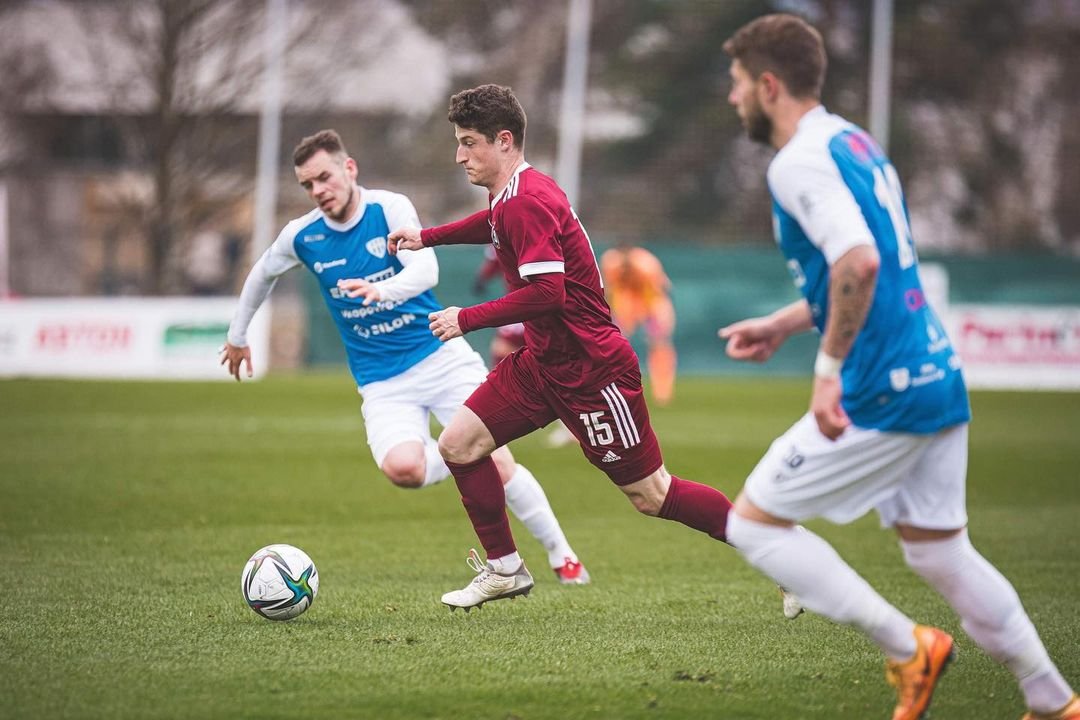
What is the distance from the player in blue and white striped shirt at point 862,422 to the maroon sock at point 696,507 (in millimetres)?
1619

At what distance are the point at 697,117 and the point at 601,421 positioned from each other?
80.1 ft

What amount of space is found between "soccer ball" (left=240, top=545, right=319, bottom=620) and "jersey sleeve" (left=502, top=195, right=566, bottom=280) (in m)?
1.68

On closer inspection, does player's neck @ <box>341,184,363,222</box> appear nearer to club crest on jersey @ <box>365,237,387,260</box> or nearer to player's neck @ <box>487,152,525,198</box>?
club crest on jersey @ <box>365,237,387,260</box>

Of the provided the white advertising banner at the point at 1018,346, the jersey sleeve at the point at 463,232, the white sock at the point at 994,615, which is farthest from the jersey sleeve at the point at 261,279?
the white advertising banner at the point at 1018,346

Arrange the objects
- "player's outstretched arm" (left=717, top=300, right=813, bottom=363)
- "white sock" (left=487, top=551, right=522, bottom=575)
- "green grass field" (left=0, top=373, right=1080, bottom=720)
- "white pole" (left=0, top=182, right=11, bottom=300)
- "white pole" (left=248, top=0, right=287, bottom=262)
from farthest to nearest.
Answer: "white pole" (left=248, top=0, right=287, bottom=262) < "white pole" (left=0, top=182, right=11, bottom=300) < "white sock" (left=487, top=551, right=522, bottom=575) < "green grass field" (left=0, top=373, right=1080, bottom=720) < "player's outstretched arm" (left=717, top=300, right=813, bottom=363)

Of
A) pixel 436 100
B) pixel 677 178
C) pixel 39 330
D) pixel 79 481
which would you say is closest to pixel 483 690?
pixel 79 481

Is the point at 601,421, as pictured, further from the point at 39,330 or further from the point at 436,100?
the point at 436,100

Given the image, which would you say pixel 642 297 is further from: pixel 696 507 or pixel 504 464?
pixel 696 507

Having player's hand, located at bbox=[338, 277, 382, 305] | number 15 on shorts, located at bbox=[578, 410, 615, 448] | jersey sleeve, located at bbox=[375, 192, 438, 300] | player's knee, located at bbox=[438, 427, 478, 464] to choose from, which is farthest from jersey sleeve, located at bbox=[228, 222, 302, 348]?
number 15 on shorts, located at bbox=[578, 410, 615, 448]

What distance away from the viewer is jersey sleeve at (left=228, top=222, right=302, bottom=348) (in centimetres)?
713

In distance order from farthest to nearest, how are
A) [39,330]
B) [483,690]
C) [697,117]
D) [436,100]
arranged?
[436,100], [697,117], [39,330], [483,690]

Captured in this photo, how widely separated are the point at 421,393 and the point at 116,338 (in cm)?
1647

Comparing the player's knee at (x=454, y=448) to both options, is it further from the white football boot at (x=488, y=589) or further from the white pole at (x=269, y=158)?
the white pole at (x=269, y=158)

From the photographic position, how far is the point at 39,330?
22.1 metres
